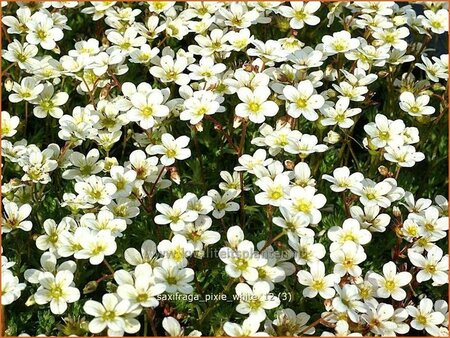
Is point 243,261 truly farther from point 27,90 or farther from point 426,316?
point 27,90

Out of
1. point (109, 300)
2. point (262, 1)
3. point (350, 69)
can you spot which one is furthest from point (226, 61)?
point (109, 300)

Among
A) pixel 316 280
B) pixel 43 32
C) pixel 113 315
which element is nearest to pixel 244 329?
pixel 316 280

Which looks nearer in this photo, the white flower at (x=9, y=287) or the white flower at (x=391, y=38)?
the white flower at (x=9, y=287)

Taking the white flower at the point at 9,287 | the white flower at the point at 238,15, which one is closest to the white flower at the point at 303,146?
the white flower at the point at 238,15

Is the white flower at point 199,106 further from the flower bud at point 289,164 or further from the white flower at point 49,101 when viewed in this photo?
the white flower at point 49,101

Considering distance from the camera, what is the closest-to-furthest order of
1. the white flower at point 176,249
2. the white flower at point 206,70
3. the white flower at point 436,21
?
1. the white flower at point 176,249
2. the white flower at point 206,70
3. the white flower at point 436,21

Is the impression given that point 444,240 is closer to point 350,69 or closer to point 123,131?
point 350,69
